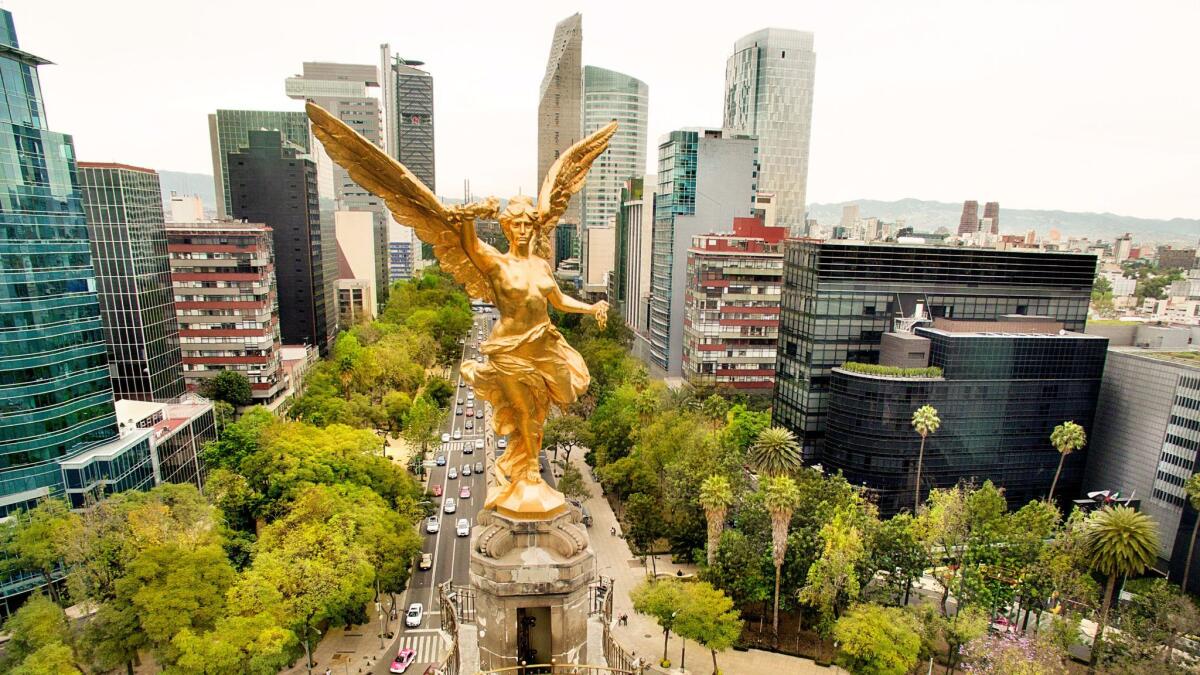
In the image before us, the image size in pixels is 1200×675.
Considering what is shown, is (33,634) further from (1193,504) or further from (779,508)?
(1193,504)

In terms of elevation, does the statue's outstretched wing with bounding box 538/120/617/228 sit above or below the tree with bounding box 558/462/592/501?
above

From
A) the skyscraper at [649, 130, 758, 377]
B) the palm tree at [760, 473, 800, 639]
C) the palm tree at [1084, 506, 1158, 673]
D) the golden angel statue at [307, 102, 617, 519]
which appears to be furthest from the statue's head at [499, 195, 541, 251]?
the skyscraper at [649, 130, 758, 377]

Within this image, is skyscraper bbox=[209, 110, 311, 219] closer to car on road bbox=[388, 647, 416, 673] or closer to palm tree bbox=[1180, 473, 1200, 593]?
car on road bbox=[388, 647, 416, 673]

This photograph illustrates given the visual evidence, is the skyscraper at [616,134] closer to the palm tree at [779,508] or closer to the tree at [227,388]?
the tree at [227,388]

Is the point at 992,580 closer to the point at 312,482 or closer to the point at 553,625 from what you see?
the point at 553,625

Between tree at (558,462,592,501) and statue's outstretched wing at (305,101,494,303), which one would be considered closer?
statue's outstretched wing at (305,101,494,303)
